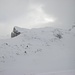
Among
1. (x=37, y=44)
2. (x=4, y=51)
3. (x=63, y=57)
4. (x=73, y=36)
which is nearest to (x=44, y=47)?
(x=37, y=44)

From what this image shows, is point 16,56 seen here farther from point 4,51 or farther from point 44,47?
point 44,47

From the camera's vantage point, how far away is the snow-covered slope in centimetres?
1767

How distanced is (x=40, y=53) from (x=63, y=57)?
4677 mm

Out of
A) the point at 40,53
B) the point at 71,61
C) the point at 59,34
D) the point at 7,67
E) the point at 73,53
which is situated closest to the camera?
the point at 7,67

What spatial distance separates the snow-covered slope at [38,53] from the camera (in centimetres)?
1767

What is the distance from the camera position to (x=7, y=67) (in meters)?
18.0

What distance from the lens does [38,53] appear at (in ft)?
76.4

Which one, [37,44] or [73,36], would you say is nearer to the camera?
[37,44]

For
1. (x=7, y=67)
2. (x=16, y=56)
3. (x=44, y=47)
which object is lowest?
(x=7, y=67)

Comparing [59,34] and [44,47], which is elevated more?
[59,34]

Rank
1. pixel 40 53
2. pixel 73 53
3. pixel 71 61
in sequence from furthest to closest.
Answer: pixel 73 53 < pixel 40 53 < pixel 71 61

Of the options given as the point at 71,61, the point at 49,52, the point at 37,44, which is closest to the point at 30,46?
the point at 37,44

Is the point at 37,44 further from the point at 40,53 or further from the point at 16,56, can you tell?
the point at 16,56

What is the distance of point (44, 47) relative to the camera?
25641mm
